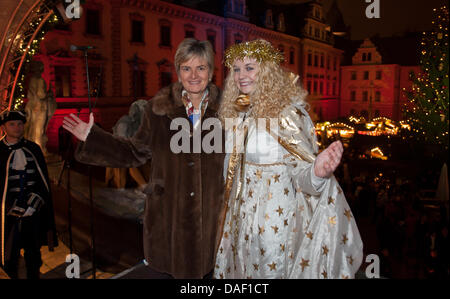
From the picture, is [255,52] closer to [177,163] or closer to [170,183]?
[177,163]

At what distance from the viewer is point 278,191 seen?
8.66 feet

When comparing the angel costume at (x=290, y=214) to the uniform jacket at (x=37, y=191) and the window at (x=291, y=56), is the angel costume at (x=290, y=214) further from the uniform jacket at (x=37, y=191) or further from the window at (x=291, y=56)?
the window at (x=291, y=56)

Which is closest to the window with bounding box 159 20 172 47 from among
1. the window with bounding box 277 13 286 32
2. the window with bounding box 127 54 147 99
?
the window with bounding box 127 54 147 99

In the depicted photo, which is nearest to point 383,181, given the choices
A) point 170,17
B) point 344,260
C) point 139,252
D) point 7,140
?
point 139,252

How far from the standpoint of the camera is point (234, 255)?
2812 millimetres

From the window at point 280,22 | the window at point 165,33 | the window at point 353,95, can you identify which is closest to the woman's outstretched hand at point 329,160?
the window at point 165,33

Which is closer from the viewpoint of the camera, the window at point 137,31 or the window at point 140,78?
the window at point 137,31

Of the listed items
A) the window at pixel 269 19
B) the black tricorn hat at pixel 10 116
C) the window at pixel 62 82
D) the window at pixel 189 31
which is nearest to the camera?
the black tricorn hat at pixel 10 116

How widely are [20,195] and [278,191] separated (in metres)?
3.35

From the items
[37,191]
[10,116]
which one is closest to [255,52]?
[10,116]

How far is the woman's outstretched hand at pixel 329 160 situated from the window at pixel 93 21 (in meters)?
16.6

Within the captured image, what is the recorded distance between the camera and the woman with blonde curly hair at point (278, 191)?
2.61 metres

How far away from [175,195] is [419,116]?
403 centimetres
